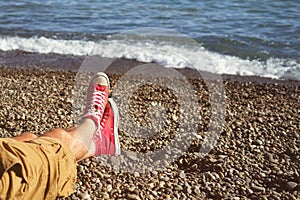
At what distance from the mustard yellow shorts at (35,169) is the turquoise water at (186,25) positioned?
6557 millimetres

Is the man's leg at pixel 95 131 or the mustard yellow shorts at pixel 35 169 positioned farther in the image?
the man's leg at pixel 95 131

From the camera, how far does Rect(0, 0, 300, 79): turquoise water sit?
10500 mm

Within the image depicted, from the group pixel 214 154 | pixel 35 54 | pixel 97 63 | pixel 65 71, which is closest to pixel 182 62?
pixel 97 63

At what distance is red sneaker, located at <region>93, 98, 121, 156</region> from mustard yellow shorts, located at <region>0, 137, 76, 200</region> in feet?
2.87

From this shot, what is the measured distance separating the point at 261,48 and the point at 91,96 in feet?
23.1

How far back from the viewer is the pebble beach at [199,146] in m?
4.09

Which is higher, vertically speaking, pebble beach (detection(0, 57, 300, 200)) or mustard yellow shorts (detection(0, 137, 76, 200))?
mustard yellow shorts (detection(0, 137, 76, 200))

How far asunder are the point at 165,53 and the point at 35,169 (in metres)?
7.75

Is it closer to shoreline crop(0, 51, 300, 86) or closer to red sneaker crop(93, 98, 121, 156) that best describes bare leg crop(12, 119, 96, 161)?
red sneaker crop(93, 98, 121, 156)

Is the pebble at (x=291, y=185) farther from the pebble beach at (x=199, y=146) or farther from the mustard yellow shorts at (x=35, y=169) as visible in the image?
the mustard yellow shorts at (x=35, y=169)

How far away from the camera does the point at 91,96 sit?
4.65 m

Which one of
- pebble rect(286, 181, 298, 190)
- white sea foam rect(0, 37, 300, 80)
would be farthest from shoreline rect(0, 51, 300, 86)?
pebble rect(286, 181, 298, 190)

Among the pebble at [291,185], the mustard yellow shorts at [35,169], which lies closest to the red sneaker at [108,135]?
the mustard yellow shorts at [35,169]

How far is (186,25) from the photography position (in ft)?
42.5
